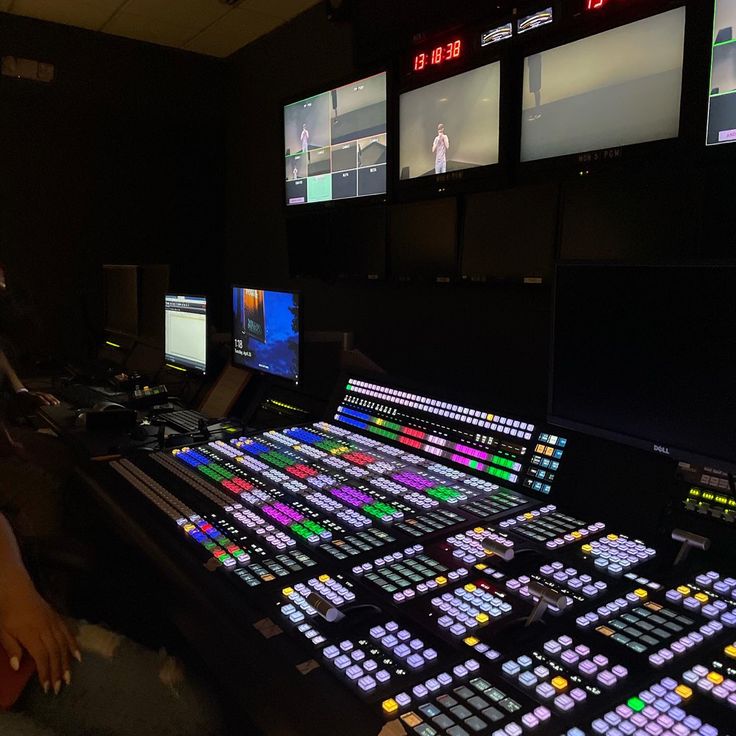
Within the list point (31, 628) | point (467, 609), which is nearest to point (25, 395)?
point (31, 628)

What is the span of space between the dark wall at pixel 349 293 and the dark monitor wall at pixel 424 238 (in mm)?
208

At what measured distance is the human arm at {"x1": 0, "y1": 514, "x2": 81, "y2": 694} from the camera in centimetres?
96

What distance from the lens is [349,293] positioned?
3.24 meters

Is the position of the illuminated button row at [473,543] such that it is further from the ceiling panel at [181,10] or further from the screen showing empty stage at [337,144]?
the ceiling panel at [181,10]

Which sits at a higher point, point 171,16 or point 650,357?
point 171,16

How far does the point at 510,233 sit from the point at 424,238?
0.42 metres

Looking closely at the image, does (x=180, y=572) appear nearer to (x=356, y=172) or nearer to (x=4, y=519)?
(x=4, y=519)

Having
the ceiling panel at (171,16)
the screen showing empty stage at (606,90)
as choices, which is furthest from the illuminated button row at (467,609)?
the ceiling panel at (171,16)

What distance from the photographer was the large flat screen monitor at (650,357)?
1.02m

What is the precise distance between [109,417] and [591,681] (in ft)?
6.11

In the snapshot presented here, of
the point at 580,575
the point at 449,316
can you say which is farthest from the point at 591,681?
the point at 449,316

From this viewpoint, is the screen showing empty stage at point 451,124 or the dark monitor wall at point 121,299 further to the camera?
the dark monitor wall at point 121,299

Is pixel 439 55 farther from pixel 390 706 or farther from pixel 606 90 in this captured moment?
pixel 390 706

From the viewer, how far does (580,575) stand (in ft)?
3.24
